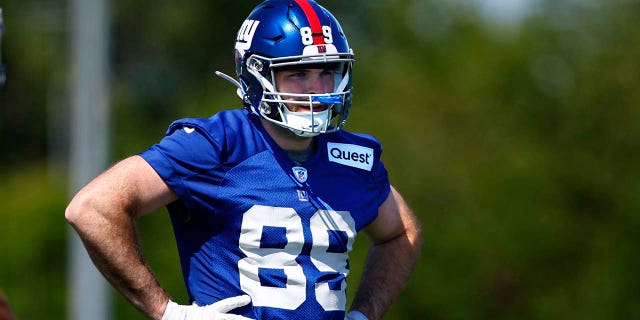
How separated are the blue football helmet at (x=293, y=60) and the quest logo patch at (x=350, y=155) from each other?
0.13 m

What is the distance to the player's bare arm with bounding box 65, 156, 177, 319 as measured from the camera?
159 inches

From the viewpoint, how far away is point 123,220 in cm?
406

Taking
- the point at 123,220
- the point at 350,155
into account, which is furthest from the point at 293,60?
the point at 123,220

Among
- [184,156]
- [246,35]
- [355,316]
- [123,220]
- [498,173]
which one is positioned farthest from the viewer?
[498,173]

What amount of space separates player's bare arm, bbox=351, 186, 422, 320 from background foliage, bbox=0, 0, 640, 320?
8467mm

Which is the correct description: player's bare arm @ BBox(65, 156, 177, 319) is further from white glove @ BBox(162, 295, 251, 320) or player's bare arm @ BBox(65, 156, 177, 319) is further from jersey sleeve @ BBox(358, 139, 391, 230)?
jersey sleeve @ BBox(358, 139, 391, 230)

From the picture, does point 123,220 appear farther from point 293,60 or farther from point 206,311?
point 293,60

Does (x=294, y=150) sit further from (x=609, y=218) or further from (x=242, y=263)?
(x=609, y=218)

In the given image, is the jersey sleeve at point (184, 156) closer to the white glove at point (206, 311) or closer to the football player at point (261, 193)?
the football player at point (261, 193)

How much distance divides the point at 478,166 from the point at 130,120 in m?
11.5

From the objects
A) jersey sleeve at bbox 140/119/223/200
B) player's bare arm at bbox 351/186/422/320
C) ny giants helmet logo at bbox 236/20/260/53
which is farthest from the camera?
player's bare arm at bbox 351/186/422/320

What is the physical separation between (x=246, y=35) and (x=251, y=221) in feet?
2.55

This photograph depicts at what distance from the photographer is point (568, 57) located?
15703 millimetres

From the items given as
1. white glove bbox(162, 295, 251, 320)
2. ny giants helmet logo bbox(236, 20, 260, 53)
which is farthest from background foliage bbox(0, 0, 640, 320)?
white glove bbox(162, 295, 251, 320)
